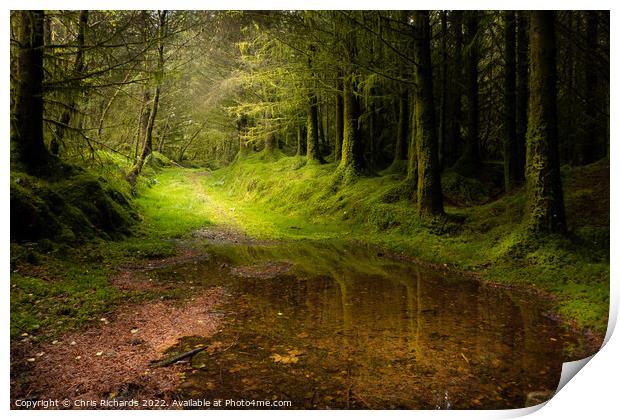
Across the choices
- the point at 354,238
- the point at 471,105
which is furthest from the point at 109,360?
the point at 471,105

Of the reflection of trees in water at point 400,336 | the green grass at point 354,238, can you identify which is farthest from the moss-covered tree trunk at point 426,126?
the reflection of trees in water at point 400,336

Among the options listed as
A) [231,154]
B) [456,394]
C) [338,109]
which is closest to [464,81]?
[338,109]

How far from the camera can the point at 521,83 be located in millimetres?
12539

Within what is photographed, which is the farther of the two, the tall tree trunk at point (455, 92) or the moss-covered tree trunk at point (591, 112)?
the tall tree trunk at point (455, 92)

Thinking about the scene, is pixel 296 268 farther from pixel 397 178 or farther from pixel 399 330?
pixel 397 178

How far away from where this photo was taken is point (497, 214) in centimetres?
1016

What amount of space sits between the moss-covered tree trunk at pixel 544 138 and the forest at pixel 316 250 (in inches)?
1.4

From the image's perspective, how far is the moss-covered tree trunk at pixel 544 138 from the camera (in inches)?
298

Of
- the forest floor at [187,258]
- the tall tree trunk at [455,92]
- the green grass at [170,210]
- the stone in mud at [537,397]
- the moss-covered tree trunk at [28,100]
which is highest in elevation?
the tall tree trunk at [455,92]

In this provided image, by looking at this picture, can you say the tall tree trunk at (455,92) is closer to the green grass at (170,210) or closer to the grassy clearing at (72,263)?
the green grass at (170,210)

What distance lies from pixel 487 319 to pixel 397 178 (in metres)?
9.79

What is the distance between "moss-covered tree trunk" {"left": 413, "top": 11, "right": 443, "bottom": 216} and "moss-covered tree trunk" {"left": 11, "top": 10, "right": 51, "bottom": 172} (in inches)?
323

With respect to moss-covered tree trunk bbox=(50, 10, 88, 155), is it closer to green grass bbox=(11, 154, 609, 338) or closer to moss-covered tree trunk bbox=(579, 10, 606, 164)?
green grass bbox=(11, 154, 609, 338)

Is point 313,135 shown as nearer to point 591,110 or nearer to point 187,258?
point 591,110
